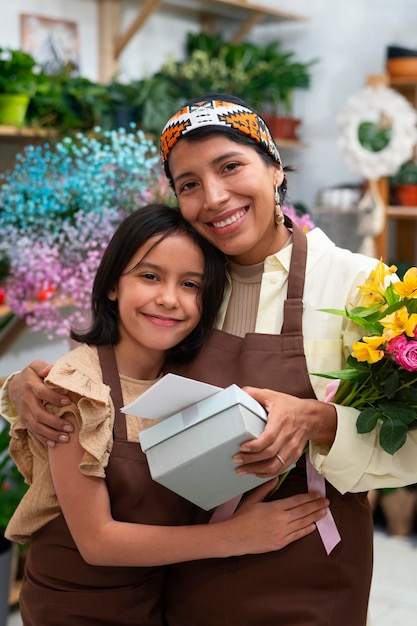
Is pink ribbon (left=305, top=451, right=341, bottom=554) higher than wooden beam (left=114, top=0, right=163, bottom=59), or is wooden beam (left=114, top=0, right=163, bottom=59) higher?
wooden beam (left=114, top=0, right=163, bottom=59)

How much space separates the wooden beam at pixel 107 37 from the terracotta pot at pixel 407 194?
61.0 inches

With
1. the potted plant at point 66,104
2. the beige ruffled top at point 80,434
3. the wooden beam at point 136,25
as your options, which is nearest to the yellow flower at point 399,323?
the beige ruffled top at point 80,434

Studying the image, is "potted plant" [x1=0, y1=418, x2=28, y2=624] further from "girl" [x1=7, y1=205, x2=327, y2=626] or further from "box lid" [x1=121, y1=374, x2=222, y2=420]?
"box lid" [x1=121, y1=374, x2=222, y2=420]

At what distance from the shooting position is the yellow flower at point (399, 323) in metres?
1.31

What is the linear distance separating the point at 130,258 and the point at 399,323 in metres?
0.52

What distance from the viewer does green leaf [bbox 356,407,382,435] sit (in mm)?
1358

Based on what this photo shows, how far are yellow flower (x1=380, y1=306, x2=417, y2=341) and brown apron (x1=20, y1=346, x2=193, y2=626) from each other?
0.50 metres

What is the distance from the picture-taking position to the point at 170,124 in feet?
5.01

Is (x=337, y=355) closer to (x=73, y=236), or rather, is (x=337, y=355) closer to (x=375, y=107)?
(x=73, y=236)

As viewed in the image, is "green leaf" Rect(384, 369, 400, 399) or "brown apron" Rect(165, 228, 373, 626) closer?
"green leaf" Rect(384, 369, 400, 399)

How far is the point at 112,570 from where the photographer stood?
5.05 feet

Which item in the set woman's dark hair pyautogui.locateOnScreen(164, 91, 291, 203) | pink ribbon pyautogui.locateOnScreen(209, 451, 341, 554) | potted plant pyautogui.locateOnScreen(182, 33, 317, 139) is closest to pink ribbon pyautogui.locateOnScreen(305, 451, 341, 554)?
pink ribbon pyautogui.locateOnScreen(209, 451, 341, 554)

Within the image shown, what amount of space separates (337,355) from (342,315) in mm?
88

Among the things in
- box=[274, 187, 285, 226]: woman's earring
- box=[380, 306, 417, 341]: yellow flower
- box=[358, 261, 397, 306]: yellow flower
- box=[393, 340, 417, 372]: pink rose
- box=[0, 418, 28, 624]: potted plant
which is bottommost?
box=[0, 418, 28, 624]: potted plant
